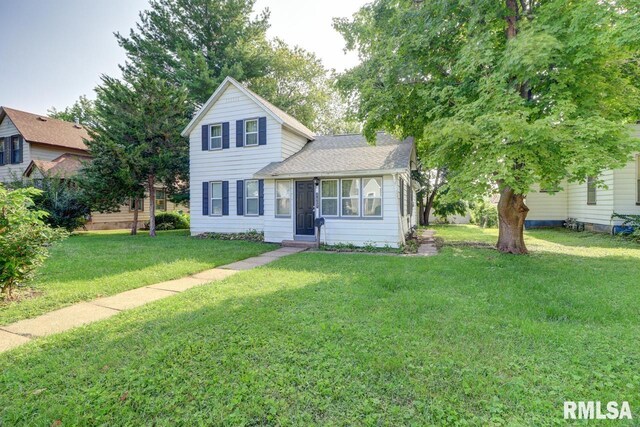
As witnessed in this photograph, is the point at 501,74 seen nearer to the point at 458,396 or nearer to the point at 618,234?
the point at 458,396

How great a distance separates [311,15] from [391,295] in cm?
1084

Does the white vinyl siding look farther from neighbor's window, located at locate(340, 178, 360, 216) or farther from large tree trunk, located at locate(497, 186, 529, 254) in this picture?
large tree trunk, located at locate(497, 186, 529, 254)

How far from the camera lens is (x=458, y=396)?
2.55 m

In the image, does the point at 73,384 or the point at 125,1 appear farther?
the point at 125,1

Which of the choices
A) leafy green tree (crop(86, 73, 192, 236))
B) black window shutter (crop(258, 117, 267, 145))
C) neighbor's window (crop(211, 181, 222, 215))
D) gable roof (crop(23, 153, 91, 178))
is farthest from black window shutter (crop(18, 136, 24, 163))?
black window shutter (crop(258, 117, 267, 145))

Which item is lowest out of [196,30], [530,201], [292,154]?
[530,201]

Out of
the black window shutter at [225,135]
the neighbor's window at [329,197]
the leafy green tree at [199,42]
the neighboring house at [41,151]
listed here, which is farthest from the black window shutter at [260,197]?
the leafy green tree at [199,42]

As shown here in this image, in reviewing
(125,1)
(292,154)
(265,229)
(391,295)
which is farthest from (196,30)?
(391,295)

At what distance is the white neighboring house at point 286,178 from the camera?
10.7m

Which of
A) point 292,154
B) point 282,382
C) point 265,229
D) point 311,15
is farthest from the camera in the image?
point 292,154

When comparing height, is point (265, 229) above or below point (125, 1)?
below

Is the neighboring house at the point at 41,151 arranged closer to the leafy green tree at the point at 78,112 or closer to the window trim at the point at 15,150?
the window trim at the point at 15,150

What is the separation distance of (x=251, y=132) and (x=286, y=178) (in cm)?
334

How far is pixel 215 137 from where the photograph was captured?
14.3m
